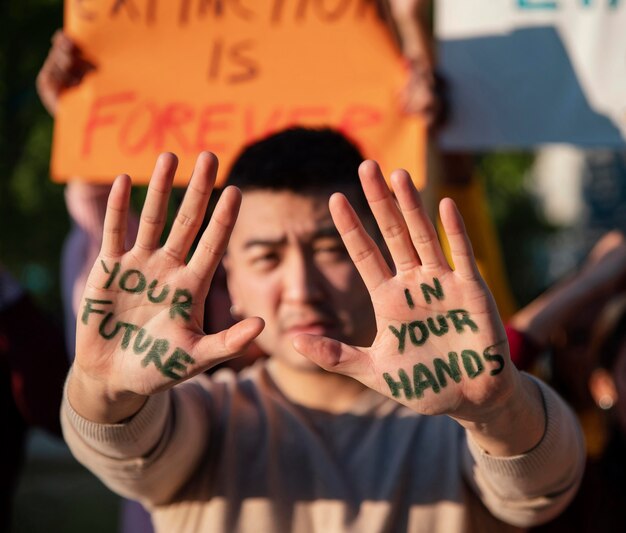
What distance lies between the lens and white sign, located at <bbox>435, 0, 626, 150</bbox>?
2381 millimetres

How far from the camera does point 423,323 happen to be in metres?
1.44

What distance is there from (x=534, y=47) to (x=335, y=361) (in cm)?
132

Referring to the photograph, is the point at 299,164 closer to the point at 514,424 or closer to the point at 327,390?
the point at 327,390

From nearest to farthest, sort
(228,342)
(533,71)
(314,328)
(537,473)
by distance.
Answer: (228,342) → (537,473) → (314,328) → (533,71)

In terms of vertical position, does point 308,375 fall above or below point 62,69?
below

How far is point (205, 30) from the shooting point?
2.52 m

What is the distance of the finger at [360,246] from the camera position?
143cm

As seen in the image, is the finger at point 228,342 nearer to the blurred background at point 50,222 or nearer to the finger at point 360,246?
the finger at point 360,246

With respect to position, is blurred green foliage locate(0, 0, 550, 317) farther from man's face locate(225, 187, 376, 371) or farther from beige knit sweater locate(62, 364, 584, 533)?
beige knit sweater locate(62, 364, 584, 533)

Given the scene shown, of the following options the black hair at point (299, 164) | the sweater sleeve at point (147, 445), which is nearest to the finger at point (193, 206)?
the sweater sleeve at point (147, 445)

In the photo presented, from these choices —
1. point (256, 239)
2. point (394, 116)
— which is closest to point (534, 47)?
point (394, 116)

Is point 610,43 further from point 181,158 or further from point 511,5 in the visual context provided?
point 181,158

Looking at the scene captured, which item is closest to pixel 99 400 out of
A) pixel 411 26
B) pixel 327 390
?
pixel 327 390

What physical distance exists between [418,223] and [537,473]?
441 millimetres
